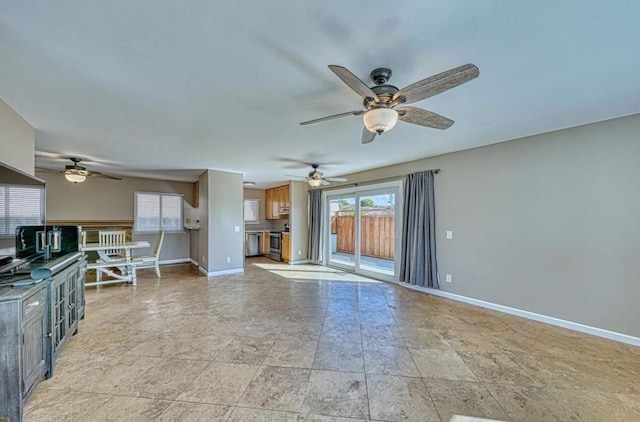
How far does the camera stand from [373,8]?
4.70 feet

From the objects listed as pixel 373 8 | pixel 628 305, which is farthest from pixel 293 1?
pixel 628 305

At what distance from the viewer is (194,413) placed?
1.86 metres

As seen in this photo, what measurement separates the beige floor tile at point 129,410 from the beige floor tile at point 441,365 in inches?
82.1

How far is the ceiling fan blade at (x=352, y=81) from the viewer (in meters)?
1.57

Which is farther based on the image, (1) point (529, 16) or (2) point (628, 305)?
(2) point (628, 305)

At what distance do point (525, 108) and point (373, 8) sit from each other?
7.25ft

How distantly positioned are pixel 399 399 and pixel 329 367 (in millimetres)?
663

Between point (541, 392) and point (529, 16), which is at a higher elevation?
point (529, 16)

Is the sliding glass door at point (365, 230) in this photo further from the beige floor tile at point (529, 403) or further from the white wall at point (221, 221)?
the beige floor tile at point (529, 403)

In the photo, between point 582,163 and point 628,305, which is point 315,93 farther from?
point 628,305

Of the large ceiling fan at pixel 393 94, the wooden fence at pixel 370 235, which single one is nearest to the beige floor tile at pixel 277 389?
the large ceiling fan at pixel 393 94

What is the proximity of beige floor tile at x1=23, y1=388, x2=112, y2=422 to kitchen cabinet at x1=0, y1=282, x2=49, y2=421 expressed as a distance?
124 millimetres

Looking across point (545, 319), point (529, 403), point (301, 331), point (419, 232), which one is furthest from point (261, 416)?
point (419, 232)

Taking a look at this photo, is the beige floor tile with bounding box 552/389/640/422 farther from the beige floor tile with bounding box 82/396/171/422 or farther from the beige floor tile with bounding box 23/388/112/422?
the beige floor tile with bounding box 23/388/112/422
